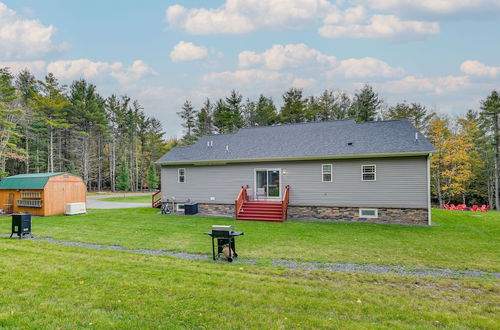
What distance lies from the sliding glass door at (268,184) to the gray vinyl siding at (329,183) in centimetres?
28

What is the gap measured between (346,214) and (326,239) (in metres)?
4.43

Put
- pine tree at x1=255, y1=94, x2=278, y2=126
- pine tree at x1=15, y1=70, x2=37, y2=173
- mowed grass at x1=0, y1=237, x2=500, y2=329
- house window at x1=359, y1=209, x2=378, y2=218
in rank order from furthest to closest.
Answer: pine tree at x1=255, y1=94, x2=278, y2=126, pine tree at x1=15, y1=70, x2=37, y2=173, house window at x1=359, y1=209, x2=378, y2=218, mowed grass at x1=0, y1=237, x2=500, y2=329

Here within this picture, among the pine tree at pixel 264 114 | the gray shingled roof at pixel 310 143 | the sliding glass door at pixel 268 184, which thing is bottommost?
the sliding glass door at pixel 268 184

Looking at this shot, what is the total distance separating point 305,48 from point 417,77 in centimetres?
1090

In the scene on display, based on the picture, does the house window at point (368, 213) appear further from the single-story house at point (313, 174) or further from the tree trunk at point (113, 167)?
the tree trunk at point (113, 167)

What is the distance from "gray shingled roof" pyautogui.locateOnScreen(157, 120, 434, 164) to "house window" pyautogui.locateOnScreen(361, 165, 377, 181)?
0.74 m

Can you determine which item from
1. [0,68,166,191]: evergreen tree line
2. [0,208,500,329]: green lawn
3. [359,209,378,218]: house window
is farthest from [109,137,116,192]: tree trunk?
[359,209,378,218]: house window

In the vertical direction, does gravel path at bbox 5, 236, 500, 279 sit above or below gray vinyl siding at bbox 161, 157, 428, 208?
below

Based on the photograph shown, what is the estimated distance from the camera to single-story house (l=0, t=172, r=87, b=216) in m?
15.1

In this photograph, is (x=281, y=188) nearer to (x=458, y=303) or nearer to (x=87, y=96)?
(x=458, y=303)

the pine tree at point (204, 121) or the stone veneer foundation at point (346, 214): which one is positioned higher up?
the pine tree at point (204, 121)

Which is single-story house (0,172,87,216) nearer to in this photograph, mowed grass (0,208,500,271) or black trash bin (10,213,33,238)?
mowed grass (0,208,500,271)

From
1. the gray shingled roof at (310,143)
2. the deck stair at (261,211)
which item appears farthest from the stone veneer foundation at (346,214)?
the gray shingled roof at (310,143)

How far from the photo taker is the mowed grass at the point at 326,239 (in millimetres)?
6832
